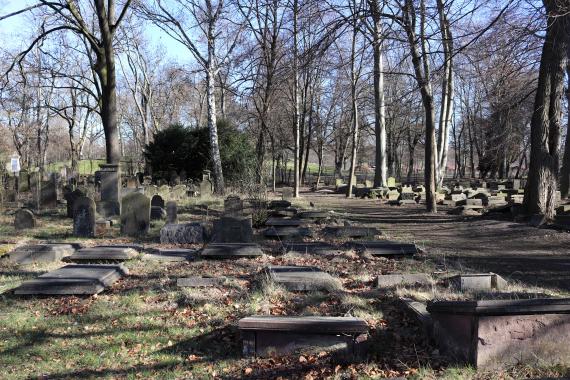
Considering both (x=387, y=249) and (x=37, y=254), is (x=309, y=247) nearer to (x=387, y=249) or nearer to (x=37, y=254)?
(x=387, y=249)

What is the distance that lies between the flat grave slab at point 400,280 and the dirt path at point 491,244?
1.64 metres

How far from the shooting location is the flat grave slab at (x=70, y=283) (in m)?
6.41

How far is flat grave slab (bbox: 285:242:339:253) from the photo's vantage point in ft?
31.1

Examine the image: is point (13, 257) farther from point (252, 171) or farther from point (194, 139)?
point (194, 139)

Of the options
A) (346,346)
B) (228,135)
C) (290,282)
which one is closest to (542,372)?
(346,346)

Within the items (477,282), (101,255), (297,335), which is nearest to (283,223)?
(101,255)

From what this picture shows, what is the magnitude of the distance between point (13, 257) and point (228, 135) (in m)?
21.7

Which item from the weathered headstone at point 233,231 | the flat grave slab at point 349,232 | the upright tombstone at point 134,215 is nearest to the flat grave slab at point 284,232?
the flat grave slab at point 349,232

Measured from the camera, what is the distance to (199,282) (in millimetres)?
6824

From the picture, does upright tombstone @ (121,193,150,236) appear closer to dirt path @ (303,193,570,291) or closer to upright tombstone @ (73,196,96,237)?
upright tombstone @ (73,196,96,237)

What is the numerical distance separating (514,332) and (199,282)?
396 centimetres

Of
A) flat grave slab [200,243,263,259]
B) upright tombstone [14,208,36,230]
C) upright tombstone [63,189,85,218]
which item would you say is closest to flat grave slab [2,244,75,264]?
flat grave slab [200,243,263,259]

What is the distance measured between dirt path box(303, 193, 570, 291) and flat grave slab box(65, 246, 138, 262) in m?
5.40

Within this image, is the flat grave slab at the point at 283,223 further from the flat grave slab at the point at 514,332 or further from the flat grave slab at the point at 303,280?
the flat grave slab at the point at 514,332
